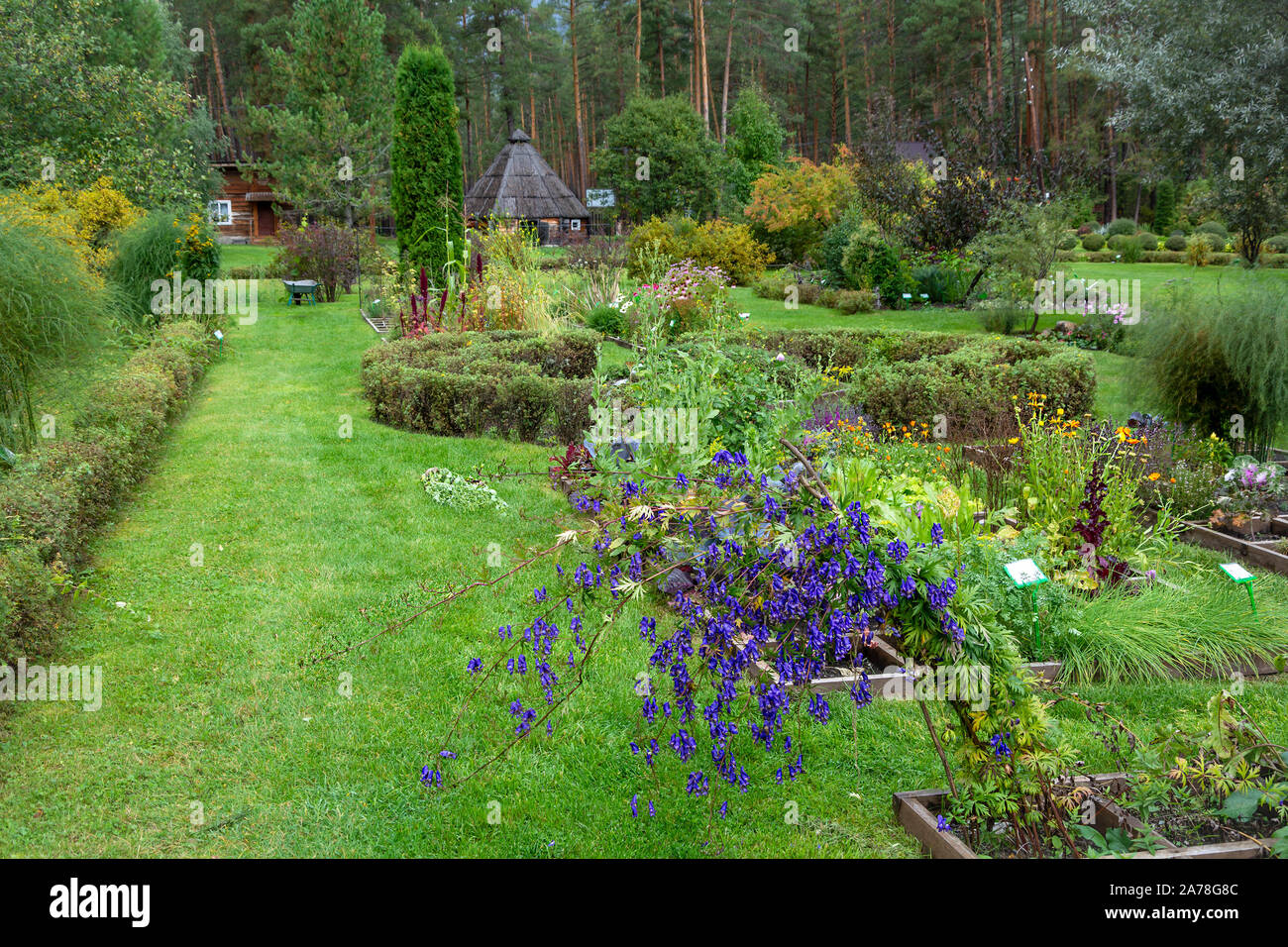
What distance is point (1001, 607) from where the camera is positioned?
429 cm

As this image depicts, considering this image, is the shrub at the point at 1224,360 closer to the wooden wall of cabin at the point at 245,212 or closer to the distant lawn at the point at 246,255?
the distant lawn at the point at 246,255

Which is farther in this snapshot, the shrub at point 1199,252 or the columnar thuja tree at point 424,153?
the shrub at point 1199,252

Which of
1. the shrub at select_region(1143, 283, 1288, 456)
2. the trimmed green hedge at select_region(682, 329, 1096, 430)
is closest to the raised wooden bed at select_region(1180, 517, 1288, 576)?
the shrub at select_region(1143, 283, 1288, 456)

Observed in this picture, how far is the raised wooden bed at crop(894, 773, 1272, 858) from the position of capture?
9.11ft

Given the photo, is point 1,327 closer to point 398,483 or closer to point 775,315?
point 398,483

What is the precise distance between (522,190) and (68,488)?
22.6 meters

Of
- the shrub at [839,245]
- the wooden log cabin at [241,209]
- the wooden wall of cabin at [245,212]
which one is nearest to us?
the shrub at [839,245]

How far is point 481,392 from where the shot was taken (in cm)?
818

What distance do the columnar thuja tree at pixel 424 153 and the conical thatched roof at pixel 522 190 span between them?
36.8 ft

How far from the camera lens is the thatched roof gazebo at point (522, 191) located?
1029 inches

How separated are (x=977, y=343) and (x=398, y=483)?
19.3 ft

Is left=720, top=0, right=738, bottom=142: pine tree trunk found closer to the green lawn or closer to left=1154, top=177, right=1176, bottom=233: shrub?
left=1154, top=177, right=1176, bottom=233: shrub

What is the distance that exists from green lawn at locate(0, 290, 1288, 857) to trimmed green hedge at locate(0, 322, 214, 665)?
0.78 ft

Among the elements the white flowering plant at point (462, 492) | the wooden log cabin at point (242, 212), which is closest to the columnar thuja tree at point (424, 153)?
the white flowering plant at point (462, 492)
